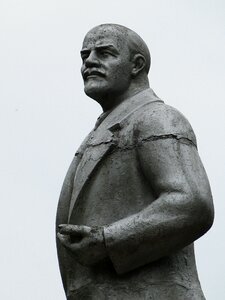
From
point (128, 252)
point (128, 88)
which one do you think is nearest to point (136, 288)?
point (128, 252)

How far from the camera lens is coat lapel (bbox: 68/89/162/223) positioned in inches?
406

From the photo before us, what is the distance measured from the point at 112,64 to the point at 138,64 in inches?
10.9

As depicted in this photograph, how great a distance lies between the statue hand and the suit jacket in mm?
68

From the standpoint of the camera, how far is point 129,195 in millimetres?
10125

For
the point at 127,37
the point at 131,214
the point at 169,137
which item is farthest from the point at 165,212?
the point at 127,37

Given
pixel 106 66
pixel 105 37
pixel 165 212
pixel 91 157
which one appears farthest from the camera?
pixel 105 37

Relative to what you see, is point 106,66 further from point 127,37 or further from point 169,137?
point 169,137

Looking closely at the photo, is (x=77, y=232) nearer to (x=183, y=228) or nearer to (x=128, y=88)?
(x=183, y=228)

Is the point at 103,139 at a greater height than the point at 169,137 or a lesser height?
greater

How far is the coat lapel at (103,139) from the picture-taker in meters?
10.3

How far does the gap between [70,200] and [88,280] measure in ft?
2.78

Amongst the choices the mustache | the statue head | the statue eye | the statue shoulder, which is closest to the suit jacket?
the statue shoulder

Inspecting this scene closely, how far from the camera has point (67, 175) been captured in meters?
10.9

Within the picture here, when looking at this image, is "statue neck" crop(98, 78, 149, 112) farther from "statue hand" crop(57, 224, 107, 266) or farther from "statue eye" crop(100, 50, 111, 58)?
"statue hand" crop(57, 224, 107, 266)
